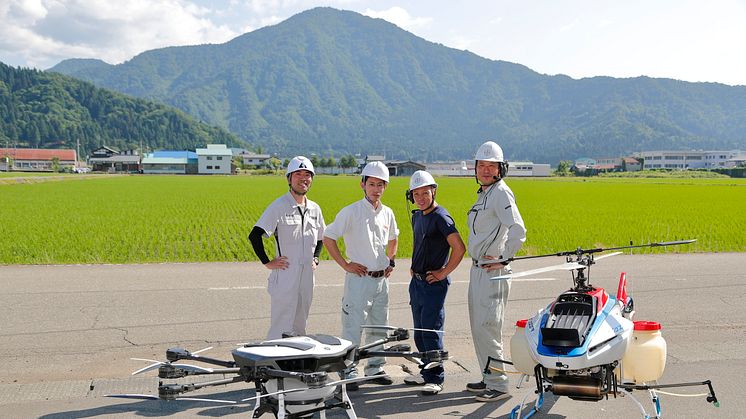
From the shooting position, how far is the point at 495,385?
534cm

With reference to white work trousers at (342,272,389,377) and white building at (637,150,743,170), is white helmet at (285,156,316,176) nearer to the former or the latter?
white work trousers at (342,272,389,377)

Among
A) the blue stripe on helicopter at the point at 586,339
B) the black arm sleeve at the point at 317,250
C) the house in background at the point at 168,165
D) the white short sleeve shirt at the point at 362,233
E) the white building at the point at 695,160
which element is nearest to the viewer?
the blue stripe on helicopter at the point at 586,339

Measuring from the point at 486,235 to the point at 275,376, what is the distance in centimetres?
305

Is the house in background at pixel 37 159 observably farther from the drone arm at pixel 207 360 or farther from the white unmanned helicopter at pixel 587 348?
the drone arm at pixel 207 360

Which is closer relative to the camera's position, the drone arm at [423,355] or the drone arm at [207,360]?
the drone arm at [207,360]

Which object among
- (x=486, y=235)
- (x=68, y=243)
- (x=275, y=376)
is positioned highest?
(x=486, y=235)

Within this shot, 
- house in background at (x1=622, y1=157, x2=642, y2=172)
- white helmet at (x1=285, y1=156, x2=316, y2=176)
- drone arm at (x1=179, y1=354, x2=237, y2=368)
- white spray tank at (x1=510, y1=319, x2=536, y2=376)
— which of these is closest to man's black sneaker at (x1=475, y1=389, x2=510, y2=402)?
white spray tank at (x1=510, y1=319, x2=536, y2=376)

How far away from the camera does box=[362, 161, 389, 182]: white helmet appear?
554cm

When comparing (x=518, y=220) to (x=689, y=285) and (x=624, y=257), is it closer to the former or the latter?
(x=689, y=285)

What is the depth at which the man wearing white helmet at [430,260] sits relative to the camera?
5.46 metres

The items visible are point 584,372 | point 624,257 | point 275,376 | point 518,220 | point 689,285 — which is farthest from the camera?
point 624,257

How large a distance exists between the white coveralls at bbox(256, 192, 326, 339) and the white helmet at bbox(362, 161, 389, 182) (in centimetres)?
57

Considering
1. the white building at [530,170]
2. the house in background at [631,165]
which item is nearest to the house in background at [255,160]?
the white building at [530,170]

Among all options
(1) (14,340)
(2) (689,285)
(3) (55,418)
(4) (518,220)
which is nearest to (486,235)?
(4) (518,220)
